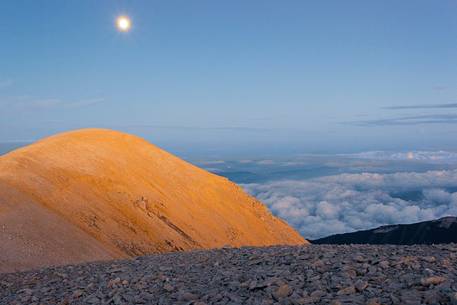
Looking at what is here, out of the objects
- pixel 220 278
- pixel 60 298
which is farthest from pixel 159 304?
pixel 60 298

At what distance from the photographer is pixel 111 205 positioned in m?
35.4

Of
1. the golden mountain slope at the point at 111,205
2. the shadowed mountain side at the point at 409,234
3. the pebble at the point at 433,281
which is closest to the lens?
the pebble at the point at 433,281

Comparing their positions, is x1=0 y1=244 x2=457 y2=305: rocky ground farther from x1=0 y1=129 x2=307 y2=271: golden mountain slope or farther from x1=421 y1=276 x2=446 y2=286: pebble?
x1=0 y1=129 x2=307 y2=271: golden mountain slope

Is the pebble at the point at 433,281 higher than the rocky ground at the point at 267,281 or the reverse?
higher

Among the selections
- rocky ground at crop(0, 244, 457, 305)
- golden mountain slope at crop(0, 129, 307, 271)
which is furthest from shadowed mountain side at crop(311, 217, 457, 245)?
rocky ground at crop(0, 244, 457, 305)

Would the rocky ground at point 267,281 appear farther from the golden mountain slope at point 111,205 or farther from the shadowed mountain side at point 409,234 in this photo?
the shadowed mountain side at point 409,234

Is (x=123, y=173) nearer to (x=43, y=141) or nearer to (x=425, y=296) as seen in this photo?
(x=43, y=141)

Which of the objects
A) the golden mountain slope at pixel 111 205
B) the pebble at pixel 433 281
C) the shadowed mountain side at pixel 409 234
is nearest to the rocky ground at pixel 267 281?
the pebble at pixel 433 281

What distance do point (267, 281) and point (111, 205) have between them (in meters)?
26.4

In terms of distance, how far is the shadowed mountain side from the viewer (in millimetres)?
87206

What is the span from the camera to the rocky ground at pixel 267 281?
9055 millimetres

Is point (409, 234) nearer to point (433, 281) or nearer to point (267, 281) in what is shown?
point (267, 281)

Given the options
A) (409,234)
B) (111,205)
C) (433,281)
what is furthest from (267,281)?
(409,234)

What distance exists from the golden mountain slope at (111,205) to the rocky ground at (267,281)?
29.9 ft
